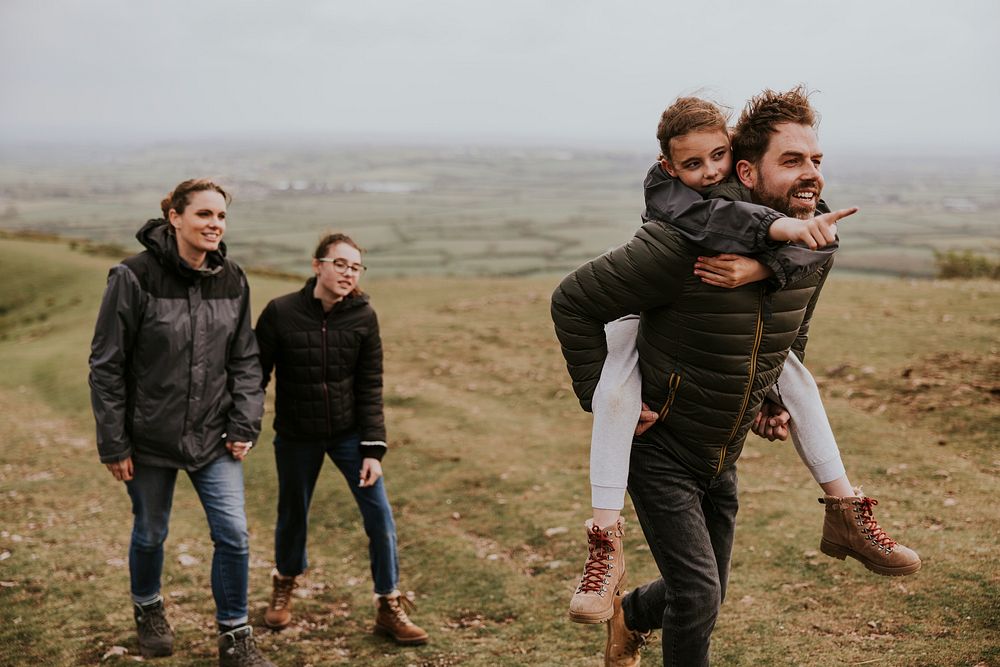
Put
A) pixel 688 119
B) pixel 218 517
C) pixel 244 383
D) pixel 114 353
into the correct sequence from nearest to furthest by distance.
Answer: pixel 688 119, pixel 114 353, pixel 218 517, pixel 244 383

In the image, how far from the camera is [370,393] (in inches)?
251

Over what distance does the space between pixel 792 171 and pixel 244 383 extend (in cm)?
389

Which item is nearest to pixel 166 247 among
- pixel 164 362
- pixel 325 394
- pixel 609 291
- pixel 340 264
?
pixel 164 362

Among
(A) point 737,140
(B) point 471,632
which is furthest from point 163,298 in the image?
(A) point 737,140

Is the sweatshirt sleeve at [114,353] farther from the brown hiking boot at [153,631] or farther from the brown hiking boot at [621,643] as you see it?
the brown hiking boot at [621,643]

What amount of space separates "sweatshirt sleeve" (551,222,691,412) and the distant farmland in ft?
11.3

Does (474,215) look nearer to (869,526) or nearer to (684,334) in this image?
(869,526)

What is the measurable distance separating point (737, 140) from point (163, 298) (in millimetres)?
3717

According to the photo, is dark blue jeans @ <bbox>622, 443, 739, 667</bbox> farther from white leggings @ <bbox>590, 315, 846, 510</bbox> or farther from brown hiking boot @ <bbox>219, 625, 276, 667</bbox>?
brown hiking boot @ <bbox>219, 625, 276, 667</bbox>

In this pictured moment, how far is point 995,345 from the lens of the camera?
12.7 metres

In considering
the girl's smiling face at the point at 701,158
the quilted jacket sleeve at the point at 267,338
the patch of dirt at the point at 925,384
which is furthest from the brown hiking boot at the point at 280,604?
the patch of dirt at the point at 925,384

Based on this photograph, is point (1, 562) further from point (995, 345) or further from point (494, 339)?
point (995, 345)

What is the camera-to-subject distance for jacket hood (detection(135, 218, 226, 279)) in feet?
18.2

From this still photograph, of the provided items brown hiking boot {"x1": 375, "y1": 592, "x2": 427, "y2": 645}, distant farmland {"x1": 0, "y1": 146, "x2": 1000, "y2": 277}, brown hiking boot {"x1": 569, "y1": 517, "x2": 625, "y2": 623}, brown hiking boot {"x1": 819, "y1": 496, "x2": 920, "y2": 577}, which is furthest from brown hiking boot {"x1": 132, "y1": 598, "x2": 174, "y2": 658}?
brown hiking boot {"x1": 819, "y1": 496, "x2": 920, "y2": 577}
